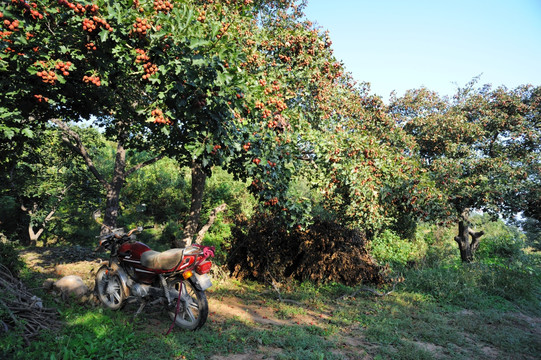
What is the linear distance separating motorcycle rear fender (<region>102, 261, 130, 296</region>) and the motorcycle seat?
539 mm

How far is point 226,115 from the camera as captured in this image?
160 inches

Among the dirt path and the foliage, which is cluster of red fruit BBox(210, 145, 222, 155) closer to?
the dirt path

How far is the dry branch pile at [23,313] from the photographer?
3602 mm

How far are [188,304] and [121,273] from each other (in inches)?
51.9

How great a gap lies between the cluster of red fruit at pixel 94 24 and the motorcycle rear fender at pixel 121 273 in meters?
3.55

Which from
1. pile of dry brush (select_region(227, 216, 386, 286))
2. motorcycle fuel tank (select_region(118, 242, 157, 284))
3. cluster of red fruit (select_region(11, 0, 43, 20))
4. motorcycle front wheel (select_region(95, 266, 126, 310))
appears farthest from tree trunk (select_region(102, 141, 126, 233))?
cluster of red fruit (select_region(11, 0, 43, 20))

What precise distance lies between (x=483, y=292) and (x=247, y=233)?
698 centimetres

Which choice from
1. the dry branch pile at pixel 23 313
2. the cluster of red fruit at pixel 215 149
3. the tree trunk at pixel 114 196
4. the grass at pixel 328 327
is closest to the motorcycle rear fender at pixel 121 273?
the grass at pixel 328 327

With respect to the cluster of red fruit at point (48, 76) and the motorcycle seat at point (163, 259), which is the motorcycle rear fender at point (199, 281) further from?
the cluster of red fruit at point (48, 76)

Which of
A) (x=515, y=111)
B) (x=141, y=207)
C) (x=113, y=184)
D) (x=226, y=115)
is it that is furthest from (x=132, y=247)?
(x=515, y=111)

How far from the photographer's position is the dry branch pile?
3.60 m

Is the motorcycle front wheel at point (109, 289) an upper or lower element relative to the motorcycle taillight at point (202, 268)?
lower

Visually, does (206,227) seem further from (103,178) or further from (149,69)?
(149,69)

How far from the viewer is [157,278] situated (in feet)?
15.5
